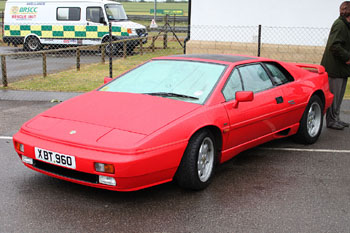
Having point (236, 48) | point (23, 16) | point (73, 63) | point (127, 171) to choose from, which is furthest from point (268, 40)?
point (23, 16)

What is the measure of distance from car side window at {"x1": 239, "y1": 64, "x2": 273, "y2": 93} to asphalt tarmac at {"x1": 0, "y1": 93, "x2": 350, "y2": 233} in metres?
0.84

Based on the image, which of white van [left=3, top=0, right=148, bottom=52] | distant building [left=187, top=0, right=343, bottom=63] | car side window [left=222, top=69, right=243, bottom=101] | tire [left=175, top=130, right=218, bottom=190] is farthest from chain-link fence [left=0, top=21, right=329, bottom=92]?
tire [left=175, top=130, right=218, bottom=190]

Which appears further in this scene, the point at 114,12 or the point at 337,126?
the point at 114,12

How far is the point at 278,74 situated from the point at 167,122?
2.15 m

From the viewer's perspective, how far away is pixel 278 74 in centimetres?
531

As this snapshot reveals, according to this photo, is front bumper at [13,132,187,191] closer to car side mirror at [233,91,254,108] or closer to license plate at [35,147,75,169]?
license plate at [35,147,75,169]

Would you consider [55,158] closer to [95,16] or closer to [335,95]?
[335,95]

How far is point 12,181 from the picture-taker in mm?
4148

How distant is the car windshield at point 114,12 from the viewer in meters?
18.7

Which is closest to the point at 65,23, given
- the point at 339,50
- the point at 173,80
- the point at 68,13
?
the point at 68,13

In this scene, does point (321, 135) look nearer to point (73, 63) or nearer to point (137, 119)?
point (137, 119)

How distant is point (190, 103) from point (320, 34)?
372 inches

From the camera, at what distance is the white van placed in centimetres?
1856

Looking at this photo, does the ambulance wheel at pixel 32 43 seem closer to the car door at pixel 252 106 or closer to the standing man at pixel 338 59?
the standing man at pixel 338 59
